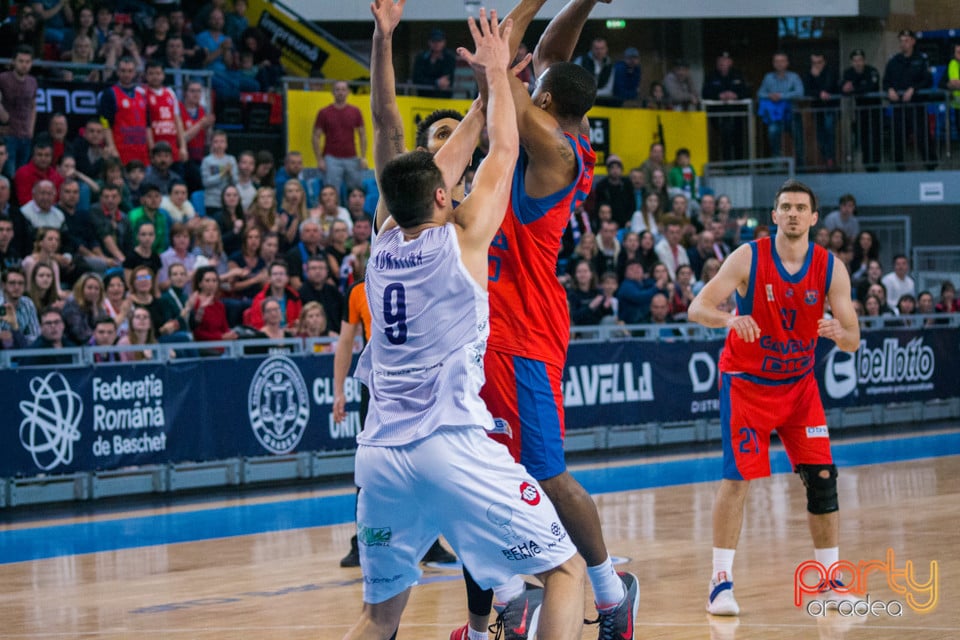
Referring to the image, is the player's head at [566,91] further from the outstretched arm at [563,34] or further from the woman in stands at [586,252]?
the woman in stands at [586,252]

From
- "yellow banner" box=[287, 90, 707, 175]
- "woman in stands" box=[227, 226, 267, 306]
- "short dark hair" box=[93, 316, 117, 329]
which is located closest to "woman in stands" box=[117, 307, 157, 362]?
"short dark hair" box=[93, 316, 117, 329]

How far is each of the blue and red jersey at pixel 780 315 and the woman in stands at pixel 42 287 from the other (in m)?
7.20

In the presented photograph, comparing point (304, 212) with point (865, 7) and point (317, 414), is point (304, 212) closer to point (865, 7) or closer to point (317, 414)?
point (317, 414)

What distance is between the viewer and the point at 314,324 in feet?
46.5

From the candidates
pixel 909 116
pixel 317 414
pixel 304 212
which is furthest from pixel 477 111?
pixel 909 116

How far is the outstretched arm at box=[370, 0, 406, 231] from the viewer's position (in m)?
5.73

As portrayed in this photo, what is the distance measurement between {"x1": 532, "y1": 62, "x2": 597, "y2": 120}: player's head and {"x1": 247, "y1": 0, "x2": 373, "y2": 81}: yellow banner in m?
15.7

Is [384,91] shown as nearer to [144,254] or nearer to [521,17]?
[521,17]

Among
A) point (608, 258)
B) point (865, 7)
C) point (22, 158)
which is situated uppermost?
point (865, 7)

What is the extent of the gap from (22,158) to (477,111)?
1045cm

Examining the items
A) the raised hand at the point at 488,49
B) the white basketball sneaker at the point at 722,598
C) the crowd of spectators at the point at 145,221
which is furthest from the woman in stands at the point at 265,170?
the raised hand at the point at 488,49

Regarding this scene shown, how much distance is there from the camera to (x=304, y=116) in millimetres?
18516

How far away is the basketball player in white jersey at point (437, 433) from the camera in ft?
16.3

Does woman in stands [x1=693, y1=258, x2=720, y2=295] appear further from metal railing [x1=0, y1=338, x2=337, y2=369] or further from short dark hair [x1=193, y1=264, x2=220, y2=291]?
short dark hair [x1=193, y1=264, x2=220, y2=291]
